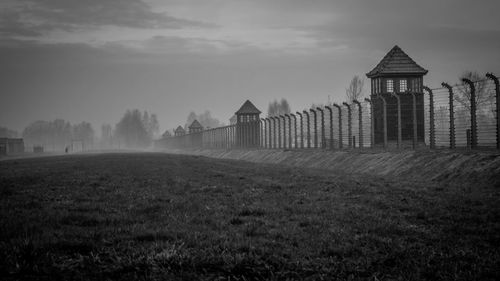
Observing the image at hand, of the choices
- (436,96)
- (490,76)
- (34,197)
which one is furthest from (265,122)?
(34,197)

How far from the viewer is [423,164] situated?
19.5 metres

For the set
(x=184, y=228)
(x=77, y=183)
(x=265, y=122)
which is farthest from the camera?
(x=265, y=122)

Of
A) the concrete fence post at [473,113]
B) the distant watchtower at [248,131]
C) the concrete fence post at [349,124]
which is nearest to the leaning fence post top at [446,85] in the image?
the concrete fence post at [473,113]

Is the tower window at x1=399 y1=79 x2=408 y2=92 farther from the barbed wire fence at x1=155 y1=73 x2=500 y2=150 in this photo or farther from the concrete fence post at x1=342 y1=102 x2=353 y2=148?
the concrete fence post at x1=342 y1=102 x2=353 y2=148

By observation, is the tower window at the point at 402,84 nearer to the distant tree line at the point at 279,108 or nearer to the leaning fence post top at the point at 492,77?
the leaning fence post top at the point at 492,77

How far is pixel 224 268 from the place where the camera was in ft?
17.7

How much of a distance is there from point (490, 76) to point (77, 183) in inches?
708

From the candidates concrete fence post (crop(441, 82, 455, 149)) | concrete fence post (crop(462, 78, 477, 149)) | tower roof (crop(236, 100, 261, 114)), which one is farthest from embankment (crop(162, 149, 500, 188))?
tower roof (crop(236, 100, 261, 114))

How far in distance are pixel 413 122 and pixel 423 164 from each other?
514cm

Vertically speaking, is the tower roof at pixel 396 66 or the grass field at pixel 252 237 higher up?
the tower roof at pixel 396 66

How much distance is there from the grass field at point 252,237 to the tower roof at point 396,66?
31237 millimetres

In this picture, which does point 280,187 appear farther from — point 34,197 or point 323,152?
point 323,152

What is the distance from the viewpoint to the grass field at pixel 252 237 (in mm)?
5340

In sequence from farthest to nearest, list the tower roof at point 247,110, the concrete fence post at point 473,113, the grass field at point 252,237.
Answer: the tower roof at point 247,110
the concrete fence post at point 473,113
the grass field at point 252,237
